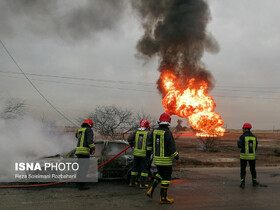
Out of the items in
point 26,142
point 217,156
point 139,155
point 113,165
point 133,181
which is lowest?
point 217,156

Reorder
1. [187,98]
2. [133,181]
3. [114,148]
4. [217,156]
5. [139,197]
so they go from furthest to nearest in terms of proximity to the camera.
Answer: [217,156] → [187,98] → [114,148] → [133,181] → [139,197]

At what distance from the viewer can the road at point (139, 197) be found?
345 inches

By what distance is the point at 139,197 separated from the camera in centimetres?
995

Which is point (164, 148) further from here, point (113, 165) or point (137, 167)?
point (113, 165)

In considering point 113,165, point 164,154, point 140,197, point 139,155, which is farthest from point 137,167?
point 164,154

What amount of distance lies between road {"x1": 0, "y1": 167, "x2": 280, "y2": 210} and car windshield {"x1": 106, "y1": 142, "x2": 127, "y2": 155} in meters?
0.96

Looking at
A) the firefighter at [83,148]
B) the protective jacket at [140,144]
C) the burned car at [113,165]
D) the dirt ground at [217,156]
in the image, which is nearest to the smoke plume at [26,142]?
the burned car at [113,165]

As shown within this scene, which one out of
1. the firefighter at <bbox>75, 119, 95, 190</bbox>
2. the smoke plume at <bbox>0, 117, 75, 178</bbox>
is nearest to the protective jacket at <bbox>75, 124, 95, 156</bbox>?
the firefighter at <bbox>75, 119, 95, 190</bbox>

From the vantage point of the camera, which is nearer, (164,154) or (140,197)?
(164,154)

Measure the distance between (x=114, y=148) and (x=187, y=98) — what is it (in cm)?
1065

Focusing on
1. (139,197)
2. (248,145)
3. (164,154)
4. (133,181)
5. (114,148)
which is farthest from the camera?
(114,148)

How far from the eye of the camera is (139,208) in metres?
8.53

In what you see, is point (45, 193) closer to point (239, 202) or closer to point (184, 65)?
point (239, 202)

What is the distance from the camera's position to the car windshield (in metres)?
12.6
